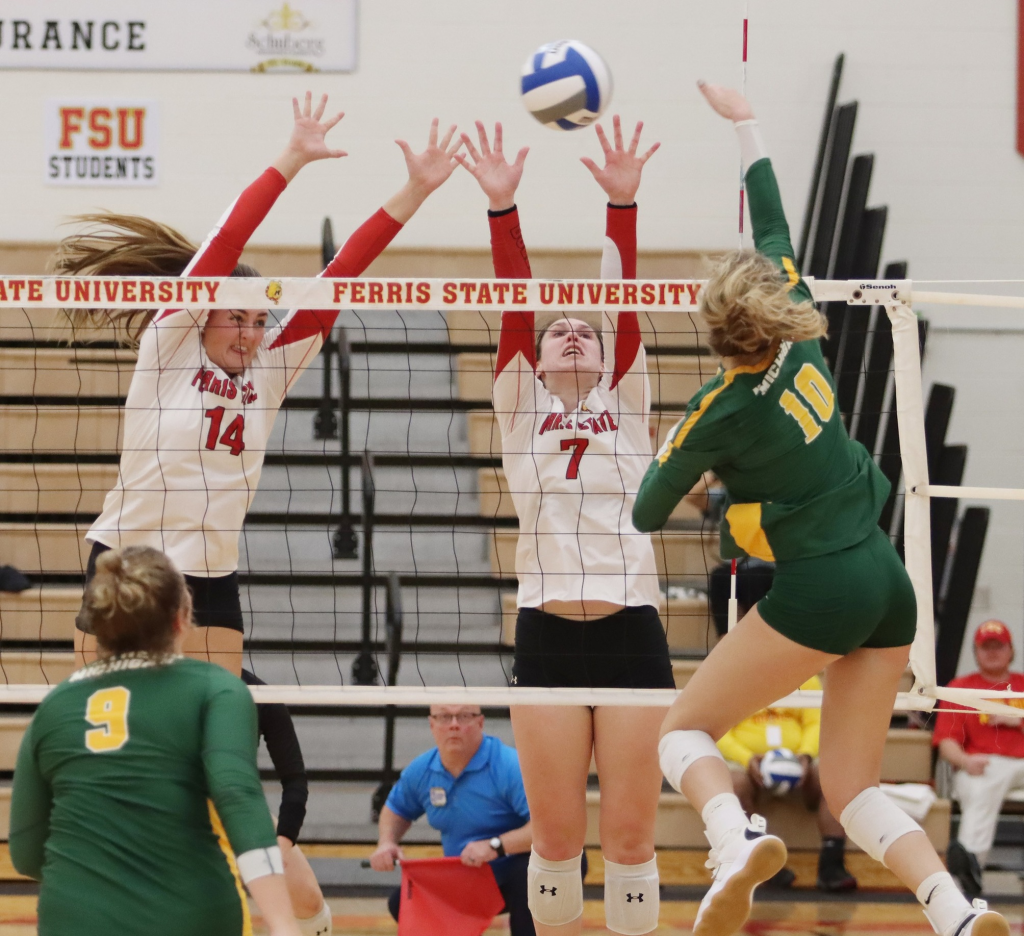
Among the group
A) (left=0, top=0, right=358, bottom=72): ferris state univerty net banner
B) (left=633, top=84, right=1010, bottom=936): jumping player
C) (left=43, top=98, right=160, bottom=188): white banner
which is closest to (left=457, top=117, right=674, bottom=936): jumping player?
(left=633, top=84, right=1010, bottom=936): jumping player

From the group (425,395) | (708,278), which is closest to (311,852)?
(425,395)

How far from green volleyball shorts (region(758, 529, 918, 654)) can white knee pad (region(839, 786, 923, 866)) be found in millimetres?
405

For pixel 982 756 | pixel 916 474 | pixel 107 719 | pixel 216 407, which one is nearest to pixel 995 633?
pixel 982 756

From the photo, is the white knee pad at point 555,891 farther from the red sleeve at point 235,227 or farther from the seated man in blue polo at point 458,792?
the red sleeve at point 235,227

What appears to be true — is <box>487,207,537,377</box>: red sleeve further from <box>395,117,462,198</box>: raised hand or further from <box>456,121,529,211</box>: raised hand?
<box>395,117,462,198</box>: raised hand

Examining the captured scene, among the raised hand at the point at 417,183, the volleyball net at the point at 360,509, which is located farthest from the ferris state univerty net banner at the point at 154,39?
the raised hand at the point at 417,183

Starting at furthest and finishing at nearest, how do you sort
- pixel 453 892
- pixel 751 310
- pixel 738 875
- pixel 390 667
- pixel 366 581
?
pixel 366 581 < pixel 390 667 < pixel 453 892 < pixel 751 310 < pixel 738 875

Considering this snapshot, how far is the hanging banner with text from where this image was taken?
3895 mm

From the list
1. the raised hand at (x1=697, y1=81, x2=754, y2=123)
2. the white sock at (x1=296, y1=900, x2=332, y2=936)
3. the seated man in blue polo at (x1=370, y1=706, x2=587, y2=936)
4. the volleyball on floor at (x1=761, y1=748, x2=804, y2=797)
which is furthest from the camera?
the volleyball on floor at (x1=761, y1=748, x2=804, y2=797)

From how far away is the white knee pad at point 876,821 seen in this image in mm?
3232

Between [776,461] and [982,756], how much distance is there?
3.74 metres

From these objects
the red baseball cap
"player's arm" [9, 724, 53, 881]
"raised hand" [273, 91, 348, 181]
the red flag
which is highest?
"raised hand" [273, 91, 348, 181]

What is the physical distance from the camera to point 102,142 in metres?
8.06

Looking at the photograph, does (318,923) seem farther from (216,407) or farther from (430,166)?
(430,166)
